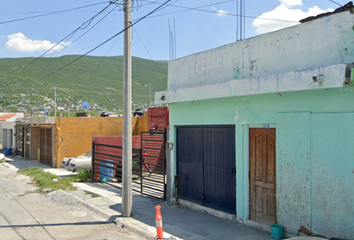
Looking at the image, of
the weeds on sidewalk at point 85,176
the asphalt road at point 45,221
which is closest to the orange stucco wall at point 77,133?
the weeds on sidewalk at point 85,176

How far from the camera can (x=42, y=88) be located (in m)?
64.5

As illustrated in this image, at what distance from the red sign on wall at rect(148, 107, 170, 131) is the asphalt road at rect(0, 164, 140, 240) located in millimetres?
Result: 9884

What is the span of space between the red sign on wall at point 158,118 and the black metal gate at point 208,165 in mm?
10874

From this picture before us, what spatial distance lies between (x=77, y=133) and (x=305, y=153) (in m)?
16.8

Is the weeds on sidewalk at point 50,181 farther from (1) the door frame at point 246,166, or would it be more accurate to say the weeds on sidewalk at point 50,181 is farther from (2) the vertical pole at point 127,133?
(1) the door frame at point 246,166

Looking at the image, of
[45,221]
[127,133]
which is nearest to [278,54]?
[127,133]

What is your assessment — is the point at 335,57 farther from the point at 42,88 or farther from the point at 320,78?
the point at 42,88

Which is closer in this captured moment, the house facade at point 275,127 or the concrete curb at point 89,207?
the house facade at point 275,127

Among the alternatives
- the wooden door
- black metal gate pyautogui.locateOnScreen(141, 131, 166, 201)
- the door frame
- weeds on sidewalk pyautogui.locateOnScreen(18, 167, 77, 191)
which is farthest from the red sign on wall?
the wooden door

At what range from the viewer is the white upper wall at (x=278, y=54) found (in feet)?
20.6

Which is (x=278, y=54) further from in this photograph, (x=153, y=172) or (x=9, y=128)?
(x=9, y=128)

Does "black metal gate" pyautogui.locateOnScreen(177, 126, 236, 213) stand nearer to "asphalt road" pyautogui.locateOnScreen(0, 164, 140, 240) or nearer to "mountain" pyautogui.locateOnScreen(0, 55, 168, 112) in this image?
"asphalt road" pyautogui.locateOnScreen(0, 164, 140, 240)

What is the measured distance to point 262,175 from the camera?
7.71 m

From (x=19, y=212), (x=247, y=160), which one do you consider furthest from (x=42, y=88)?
(x=247, y=160)
